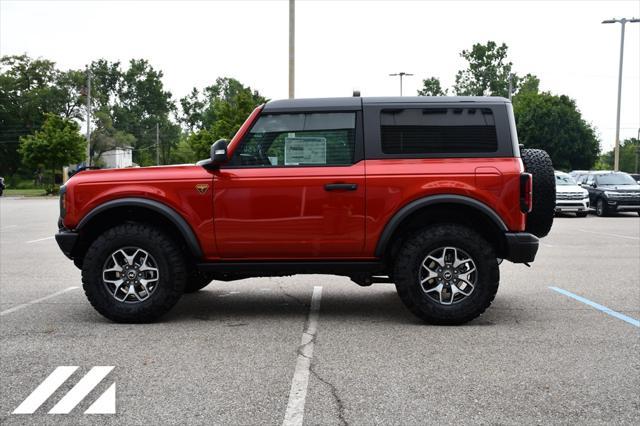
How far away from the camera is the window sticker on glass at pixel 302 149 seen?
600cm

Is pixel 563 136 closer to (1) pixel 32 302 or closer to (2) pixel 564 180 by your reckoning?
(2) pixel 564 180

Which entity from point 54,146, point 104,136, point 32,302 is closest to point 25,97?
point 104,136

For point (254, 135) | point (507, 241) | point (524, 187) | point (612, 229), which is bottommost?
point (612, 229)

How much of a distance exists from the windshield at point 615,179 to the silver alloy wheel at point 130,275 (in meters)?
22.1

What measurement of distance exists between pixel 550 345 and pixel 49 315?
4488 millimetres

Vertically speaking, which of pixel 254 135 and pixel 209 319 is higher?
pixel 254 135

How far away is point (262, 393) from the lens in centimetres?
401

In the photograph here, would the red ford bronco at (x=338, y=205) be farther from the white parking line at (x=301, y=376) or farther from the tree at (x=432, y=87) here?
the tree at (x=432, y=87)

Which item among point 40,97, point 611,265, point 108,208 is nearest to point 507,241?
point 108,208

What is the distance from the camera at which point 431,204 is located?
582cm

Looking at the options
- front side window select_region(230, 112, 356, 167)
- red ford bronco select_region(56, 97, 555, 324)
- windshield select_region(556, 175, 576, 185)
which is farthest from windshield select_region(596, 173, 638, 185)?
front side window select_region(230, 112, 356, 167)

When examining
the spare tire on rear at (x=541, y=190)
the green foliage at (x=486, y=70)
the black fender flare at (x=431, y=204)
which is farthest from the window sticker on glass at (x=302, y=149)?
the green foliage at (x=486, y=70)

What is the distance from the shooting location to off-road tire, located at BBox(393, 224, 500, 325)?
5.84 meters

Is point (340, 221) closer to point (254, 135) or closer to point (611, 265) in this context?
point (254, 135)
